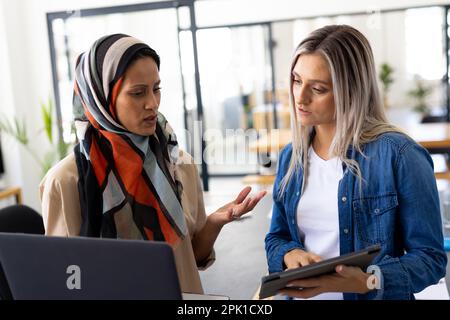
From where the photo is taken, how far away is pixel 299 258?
1.31 m

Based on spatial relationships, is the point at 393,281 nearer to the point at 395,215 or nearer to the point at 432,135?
the point at 395,215

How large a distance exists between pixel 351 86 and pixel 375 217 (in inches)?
13.2

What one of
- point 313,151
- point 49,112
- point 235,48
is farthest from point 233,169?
point 313,151

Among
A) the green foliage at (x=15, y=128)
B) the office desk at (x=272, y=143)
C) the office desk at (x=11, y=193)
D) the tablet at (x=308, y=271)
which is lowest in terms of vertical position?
the office desk at (x=11, y=193)

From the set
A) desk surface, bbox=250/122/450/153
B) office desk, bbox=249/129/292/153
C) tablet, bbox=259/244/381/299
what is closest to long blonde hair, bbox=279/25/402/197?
tablet, bbox=259/244/381/299

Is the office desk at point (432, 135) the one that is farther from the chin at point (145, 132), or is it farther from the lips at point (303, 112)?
the chin at point (145, 132)

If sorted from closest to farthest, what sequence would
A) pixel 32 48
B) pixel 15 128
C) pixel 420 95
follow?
pixel 15 128, pixel 32 48, pixel 420 95

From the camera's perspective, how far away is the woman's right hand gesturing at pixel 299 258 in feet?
4.22

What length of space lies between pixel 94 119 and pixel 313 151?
609 mm

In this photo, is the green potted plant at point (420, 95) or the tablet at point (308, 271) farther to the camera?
the green potted plant at point (420, 95)

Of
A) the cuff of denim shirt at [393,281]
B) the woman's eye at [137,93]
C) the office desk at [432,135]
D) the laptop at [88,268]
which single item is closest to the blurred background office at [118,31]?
the office desk at [432,135]

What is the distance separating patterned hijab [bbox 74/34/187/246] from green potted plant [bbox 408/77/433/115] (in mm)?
7494

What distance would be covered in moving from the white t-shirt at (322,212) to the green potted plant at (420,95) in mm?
7294

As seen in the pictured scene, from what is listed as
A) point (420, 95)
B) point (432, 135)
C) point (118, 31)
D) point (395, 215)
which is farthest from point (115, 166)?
point (420, 95)
